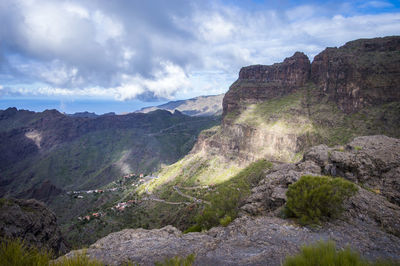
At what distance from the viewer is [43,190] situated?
9462 cm

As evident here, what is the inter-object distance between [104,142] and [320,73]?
168 metres

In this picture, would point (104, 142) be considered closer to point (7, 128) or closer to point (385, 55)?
point (7, 128)

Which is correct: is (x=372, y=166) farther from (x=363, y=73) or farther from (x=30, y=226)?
(x=363, y=73)

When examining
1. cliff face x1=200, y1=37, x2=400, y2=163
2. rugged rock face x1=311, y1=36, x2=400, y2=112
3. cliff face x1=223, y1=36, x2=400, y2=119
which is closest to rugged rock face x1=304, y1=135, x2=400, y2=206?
cliff face x1=200, y1=37, x2=400, y2=163

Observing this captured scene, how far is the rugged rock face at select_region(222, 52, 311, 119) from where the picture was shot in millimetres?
95456

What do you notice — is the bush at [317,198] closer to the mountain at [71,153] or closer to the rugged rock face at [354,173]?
the rugged rock face at [354,173]

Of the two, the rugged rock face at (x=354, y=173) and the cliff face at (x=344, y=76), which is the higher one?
the cliff face at (x=344, y=76)

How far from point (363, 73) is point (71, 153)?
600 ft

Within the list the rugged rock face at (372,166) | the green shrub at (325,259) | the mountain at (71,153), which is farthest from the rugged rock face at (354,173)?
the mountain at (71,153)

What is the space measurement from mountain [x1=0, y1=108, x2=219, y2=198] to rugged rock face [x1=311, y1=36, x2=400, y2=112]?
105 metres

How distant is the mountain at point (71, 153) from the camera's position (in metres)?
127

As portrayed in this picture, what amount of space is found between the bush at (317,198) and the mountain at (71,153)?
11564 cm

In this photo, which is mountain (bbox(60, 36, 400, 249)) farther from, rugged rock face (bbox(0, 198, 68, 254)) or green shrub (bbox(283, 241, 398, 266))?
green shrub (bbox(283, 241, 398, 266))

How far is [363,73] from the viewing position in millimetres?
66812
